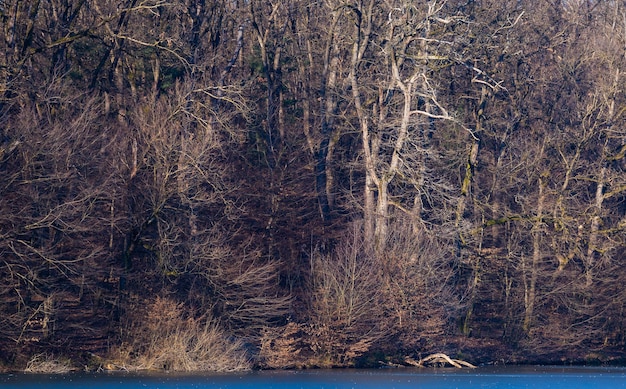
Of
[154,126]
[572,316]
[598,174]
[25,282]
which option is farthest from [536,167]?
[25,282]

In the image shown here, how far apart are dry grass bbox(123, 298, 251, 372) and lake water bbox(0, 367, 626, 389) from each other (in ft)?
3.61

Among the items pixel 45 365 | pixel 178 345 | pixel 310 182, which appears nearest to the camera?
pixel 45 365

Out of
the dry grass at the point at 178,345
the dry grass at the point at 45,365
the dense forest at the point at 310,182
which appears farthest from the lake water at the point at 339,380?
the dense forest at the point at 310,182

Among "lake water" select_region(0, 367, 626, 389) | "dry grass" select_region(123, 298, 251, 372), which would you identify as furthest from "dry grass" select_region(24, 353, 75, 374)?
"dry grass" select_region(123, 298, 251, 372)

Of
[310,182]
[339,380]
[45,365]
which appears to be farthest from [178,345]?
[310,182]

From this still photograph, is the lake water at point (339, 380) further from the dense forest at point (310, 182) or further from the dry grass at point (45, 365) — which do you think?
the dense forest at point (310, 182)

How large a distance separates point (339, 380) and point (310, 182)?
13634 millimetres

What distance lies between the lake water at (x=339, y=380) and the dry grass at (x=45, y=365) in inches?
30.2

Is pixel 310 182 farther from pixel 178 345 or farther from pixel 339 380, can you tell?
pixel 339 380

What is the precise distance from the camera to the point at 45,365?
29.0 meters

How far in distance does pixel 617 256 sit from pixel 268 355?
50.2ft

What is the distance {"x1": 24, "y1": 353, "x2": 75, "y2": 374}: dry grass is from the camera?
94.9ft

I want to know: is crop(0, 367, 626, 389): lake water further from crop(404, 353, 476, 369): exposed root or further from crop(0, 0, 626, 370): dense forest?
crop(0, 0, 626, 370): dense forest

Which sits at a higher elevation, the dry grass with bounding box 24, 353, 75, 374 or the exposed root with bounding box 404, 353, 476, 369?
the exposed root with bounding box 404, 353, 476, 369
